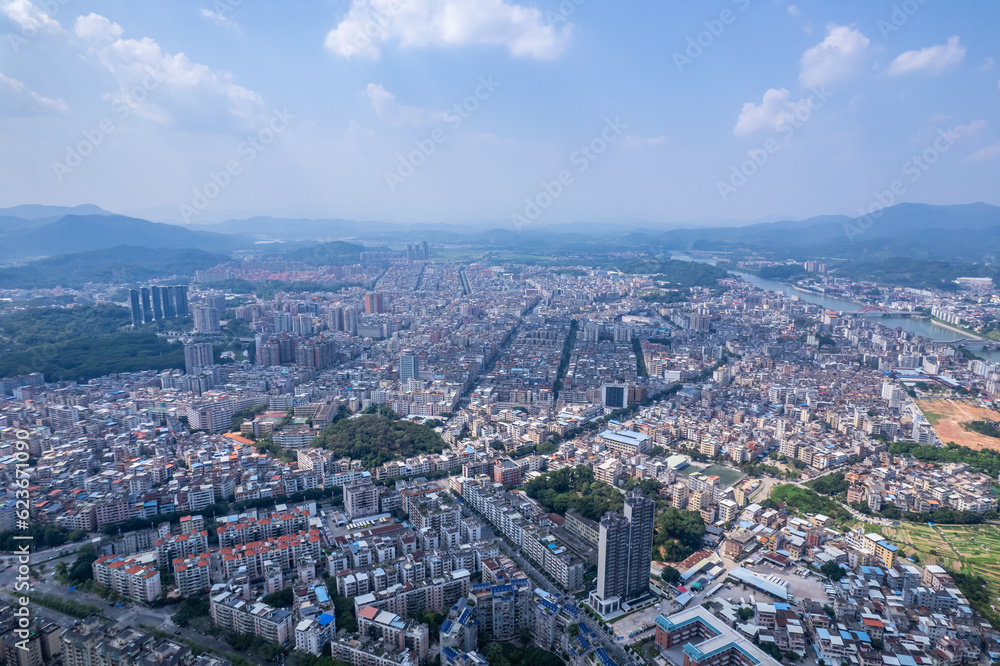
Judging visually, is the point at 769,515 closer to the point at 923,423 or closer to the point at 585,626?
the point at 585,626

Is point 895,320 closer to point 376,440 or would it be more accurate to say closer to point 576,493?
point 576,493

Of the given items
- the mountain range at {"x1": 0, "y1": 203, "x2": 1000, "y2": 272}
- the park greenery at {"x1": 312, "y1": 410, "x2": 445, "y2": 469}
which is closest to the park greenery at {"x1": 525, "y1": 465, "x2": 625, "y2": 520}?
the park greenery at {"x1": 312, "y1": 410, "x2": 445, "y2": 469}

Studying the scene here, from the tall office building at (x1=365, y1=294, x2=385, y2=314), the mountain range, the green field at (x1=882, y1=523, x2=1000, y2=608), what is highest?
the mountain range

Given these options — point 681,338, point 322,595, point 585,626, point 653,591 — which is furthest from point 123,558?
point 681,338

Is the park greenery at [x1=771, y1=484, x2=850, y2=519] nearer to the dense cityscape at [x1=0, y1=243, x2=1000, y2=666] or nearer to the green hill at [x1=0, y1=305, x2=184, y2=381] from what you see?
the dense cityscape at [x1=0, y1=243, x2=1000, y2=666]

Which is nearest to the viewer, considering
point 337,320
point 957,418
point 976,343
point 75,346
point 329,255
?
point 957,418

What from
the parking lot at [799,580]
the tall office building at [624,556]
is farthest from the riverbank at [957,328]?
the tall office building at [624,556]

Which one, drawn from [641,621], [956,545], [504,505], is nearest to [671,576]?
[641,621]
